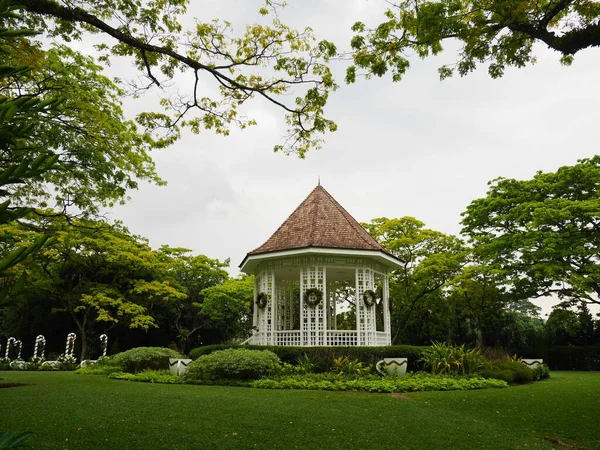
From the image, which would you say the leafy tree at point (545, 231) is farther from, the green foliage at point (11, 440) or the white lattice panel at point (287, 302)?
the green foliage at point (11, 440)

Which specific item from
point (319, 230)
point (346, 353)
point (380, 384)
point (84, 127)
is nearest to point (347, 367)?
point (346, 353)

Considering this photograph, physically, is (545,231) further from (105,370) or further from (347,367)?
(105,370)

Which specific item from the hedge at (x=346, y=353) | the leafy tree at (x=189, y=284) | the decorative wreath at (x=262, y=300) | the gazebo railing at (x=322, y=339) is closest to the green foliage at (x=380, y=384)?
the hedge at (x=346, y=353)

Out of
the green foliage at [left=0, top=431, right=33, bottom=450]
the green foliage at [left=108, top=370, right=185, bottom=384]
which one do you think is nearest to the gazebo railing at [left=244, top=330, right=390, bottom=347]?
the green foliage at [left=108, top=370, right=185, bottom=384]

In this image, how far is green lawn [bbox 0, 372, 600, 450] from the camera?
227 inches

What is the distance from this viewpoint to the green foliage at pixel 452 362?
1254cm

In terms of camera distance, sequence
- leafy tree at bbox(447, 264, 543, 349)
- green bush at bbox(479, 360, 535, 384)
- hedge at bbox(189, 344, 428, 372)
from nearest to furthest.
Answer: green bush at bbox(479, 360, 535, 384)
hedge at bbox(189, 344, 428, 372)
leafy tree at bbox(447, 264, 543, 349)

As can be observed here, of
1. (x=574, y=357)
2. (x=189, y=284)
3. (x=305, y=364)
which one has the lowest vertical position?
(x=574, y=357)

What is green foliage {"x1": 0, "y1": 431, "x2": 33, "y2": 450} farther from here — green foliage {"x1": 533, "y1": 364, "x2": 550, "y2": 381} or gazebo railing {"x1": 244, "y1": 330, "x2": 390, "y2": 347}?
green foliage {"x1": 533, "y1": 364, "x2": 550, "y2": 381}

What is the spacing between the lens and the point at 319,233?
15.2 metres

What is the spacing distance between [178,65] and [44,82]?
260 cm

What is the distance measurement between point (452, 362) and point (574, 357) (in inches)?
486

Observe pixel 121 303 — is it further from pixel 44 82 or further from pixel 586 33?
pixel 586 33

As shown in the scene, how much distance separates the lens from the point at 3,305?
0.96 metres
